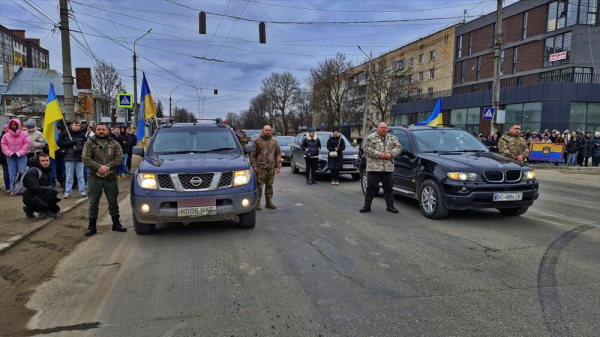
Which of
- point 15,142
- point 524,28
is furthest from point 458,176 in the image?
point 524,28

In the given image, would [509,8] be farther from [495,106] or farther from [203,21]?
[203,21]

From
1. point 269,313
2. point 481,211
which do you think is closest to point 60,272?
point 269,313

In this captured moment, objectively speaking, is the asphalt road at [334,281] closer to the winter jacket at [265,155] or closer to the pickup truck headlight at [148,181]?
the pickup truck headlight at [148,181]

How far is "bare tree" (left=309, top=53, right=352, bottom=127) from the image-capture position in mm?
58438

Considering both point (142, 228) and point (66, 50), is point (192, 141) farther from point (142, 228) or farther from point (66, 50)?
point (66, 50)

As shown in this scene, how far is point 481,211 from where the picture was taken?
7816mm

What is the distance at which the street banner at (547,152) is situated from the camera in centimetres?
2013

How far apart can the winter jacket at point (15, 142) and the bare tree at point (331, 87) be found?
52.1 m

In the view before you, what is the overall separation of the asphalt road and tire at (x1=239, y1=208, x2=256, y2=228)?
12 centimetres

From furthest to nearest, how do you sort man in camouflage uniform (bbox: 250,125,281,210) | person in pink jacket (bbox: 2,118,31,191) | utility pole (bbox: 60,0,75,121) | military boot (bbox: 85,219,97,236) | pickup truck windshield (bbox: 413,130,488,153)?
utility pole (bbox: 60,0,75,121) → person in pink jacket (bbox: 2,118,31,191) → man in camouflage uniform (bbox: 250,125,281,210) → pickup truck windshield (bbox: 413,130,488,153) → military boot (bbox: 85,219,97,236)

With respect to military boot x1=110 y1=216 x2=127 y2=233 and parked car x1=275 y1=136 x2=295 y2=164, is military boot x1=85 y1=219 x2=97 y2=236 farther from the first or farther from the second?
parked car x1=275 y1=136 x2=295 y2=164

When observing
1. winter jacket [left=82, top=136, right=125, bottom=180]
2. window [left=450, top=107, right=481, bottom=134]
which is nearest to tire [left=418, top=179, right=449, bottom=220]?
winter jacket [left=82, top=136, right=125, bottom=180]

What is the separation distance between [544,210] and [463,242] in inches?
144

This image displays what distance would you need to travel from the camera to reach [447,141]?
800 cm
